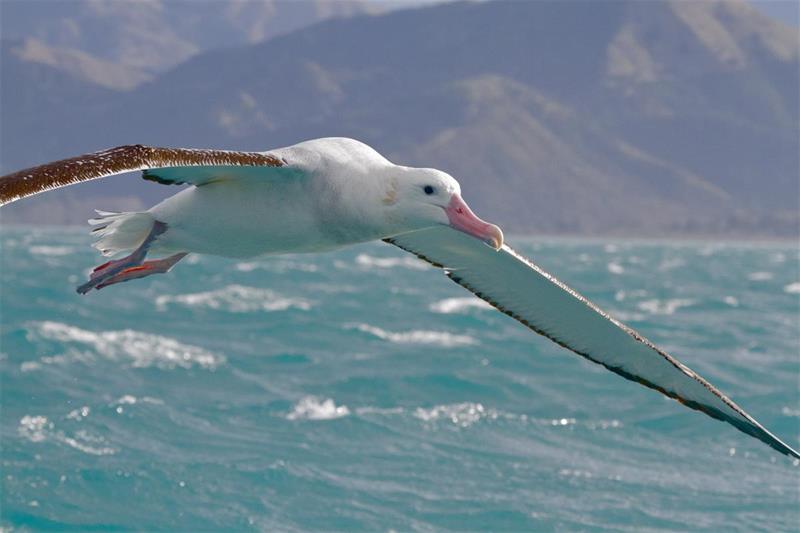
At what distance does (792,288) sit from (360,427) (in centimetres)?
4290

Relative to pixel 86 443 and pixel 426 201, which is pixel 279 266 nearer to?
pixel 86 443

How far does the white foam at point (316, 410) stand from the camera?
17.2 metres

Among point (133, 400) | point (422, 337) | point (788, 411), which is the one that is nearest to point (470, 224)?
point (133, 400)

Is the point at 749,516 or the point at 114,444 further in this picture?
the point at 114,444

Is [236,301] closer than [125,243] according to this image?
No

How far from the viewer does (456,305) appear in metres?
34.3

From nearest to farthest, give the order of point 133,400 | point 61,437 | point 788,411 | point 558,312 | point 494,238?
point 494,238, point 558,312, point 61,437, point 133,400, point 788,411

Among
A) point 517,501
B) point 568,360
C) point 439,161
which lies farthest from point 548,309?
point 439,161

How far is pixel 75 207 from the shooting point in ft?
652

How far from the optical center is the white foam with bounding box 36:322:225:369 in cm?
2109

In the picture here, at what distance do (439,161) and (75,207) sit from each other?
58956 mm

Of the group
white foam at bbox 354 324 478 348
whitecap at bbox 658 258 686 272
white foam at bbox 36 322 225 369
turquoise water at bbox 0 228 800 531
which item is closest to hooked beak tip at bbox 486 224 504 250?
turquoise water at bbox 0 228 800 531

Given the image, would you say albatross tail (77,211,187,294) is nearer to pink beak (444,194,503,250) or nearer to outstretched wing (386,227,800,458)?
outstretched wing (386,227,800,458)

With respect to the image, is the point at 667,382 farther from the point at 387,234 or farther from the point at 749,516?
the point at 749,516
